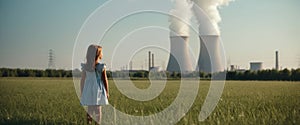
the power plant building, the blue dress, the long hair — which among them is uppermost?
the power plant building

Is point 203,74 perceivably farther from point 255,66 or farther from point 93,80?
point 93,80

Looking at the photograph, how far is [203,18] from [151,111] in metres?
23.3

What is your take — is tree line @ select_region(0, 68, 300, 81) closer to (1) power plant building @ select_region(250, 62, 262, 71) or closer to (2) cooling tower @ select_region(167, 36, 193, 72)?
(1) power plant building @ select_region(250, 62, 262, 71)

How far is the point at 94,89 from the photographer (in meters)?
5.55

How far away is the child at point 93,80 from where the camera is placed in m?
5.54

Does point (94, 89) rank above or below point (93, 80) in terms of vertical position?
below

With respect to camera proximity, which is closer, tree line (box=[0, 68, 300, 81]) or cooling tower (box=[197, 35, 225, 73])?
cooling tower (box=[197, 35, 225, 73])

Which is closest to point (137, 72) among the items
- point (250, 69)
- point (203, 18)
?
point (250, 69)

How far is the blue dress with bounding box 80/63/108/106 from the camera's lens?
5551 mm

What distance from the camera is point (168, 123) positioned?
18.3ft

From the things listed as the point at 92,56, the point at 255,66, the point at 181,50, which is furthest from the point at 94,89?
the point at 255,66

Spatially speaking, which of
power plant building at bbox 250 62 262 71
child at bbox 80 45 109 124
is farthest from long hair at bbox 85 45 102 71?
power plant building at bbox 250 62 262 71

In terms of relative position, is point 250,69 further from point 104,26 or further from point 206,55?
point 104,26

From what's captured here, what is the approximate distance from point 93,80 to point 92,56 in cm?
35
